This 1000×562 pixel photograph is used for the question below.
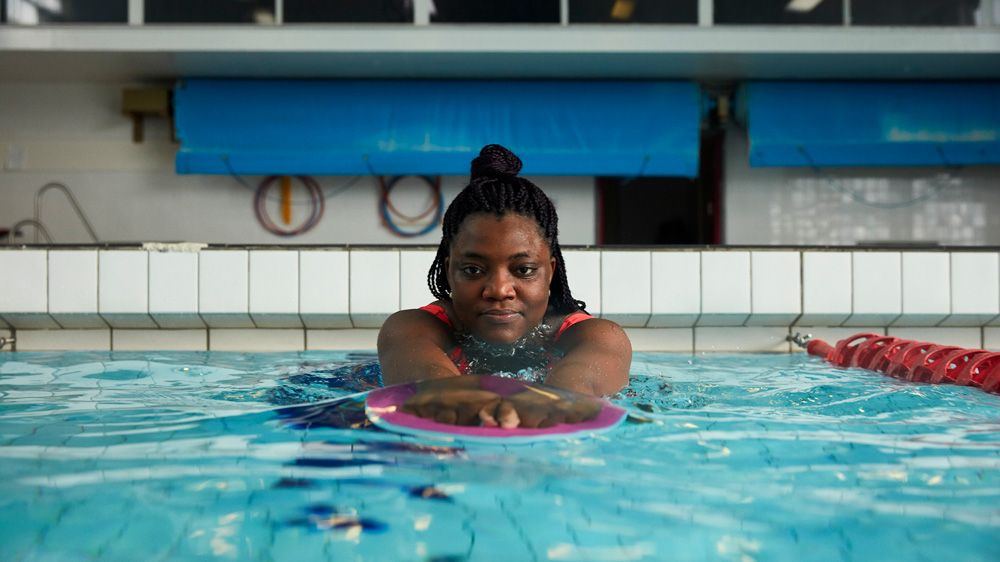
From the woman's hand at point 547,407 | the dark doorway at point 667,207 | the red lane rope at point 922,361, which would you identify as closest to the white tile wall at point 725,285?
the red lane rope at point 922,361

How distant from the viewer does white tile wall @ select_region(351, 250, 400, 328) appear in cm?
372

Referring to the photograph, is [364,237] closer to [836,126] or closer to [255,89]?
[255,89]

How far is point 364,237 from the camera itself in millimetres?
8547

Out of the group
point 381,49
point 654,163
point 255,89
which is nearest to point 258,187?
point 255,89

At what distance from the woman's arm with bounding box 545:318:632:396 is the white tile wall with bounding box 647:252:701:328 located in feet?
5.20

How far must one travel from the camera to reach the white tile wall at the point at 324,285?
12.2ft

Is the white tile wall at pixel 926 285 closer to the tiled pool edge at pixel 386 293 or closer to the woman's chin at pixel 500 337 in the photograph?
the tiled pool edge at pixel 386 293

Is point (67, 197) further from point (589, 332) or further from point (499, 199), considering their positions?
point (589, 332)

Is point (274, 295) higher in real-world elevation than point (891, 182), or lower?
lower

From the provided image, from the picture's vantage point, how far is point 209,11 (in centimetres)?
734

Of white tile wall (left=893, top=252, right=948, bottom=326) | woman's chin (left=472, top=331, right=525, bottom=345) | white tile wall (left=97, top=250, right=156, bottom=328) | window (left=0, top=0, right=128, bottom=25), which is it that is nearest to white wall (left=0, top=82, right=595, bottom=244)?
window (left=0, top=0, right=128, bottom=25)

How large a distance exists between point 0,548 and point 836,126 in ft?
27.5

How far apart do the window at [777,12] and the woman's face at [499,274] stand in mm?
6138

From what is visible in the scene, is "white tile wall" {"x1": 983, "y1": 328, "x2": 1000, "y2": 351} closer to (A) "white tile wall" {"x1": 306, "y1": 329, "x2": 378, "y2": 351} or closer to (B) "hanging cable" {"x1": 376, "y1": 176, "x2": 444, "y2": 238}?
(A) "white tile wall" {"x1": 306, "y1": 329, "x2": 378, "y2": 351}
